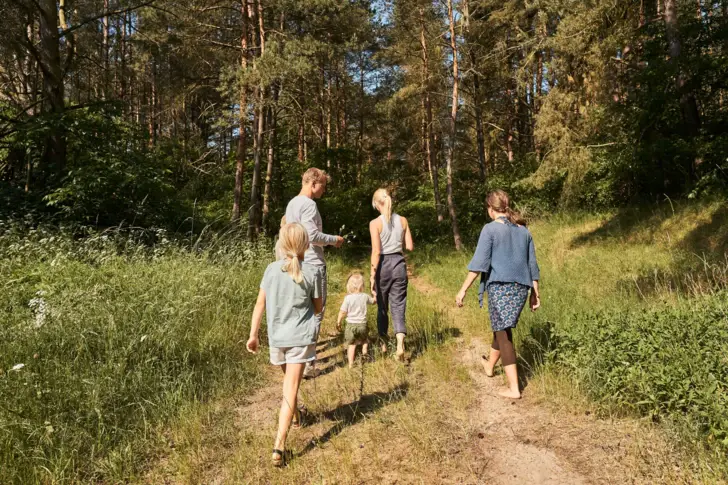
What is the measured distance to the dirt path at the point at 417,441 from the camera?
2.70 metres

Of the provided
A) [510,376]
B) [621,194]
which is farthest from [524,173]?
[510,376]

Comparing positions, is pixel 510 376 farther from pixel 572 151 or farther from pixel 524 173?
pixel 524 173

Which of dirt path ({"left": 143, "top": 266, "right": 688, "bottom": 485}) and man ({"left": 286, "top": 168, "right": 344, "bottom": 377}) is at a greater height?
man ({"left": 286, "top": 168, "right": 344, "bottom": 377})

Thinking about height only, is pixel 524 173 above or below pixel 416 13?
below

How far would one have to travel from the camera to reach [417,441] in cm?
304

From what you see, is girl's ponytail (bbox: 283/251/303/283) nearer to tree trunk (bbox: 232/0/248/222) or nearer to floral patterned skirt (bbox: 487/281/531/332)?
floral patterned skirt (bbox: 487/281/531/332)

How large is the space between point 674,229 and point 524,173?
832 centimetres

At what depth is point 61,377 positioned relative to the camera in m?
3.42

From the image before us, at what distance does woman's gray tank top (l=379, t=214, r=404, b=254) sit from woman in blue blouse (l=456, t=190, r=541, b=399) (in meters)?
1.14

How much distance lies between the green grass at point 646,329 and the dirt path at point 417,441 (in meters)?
0.30

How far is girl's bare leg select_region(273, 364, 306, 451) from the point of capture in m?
2.91

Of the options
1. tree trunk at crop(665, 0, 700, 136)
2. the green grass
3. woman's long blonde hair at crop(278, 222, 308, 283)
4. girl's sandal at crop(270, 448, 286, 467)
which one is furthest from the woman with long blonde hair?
tree trunk at crop(665, 0, 700, 136)

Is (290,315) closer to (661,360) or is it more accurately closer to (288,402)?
(288,402)

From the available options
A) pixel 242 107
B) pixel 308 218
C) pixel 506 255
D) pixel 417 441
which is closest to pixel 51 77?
pixel 242 107
